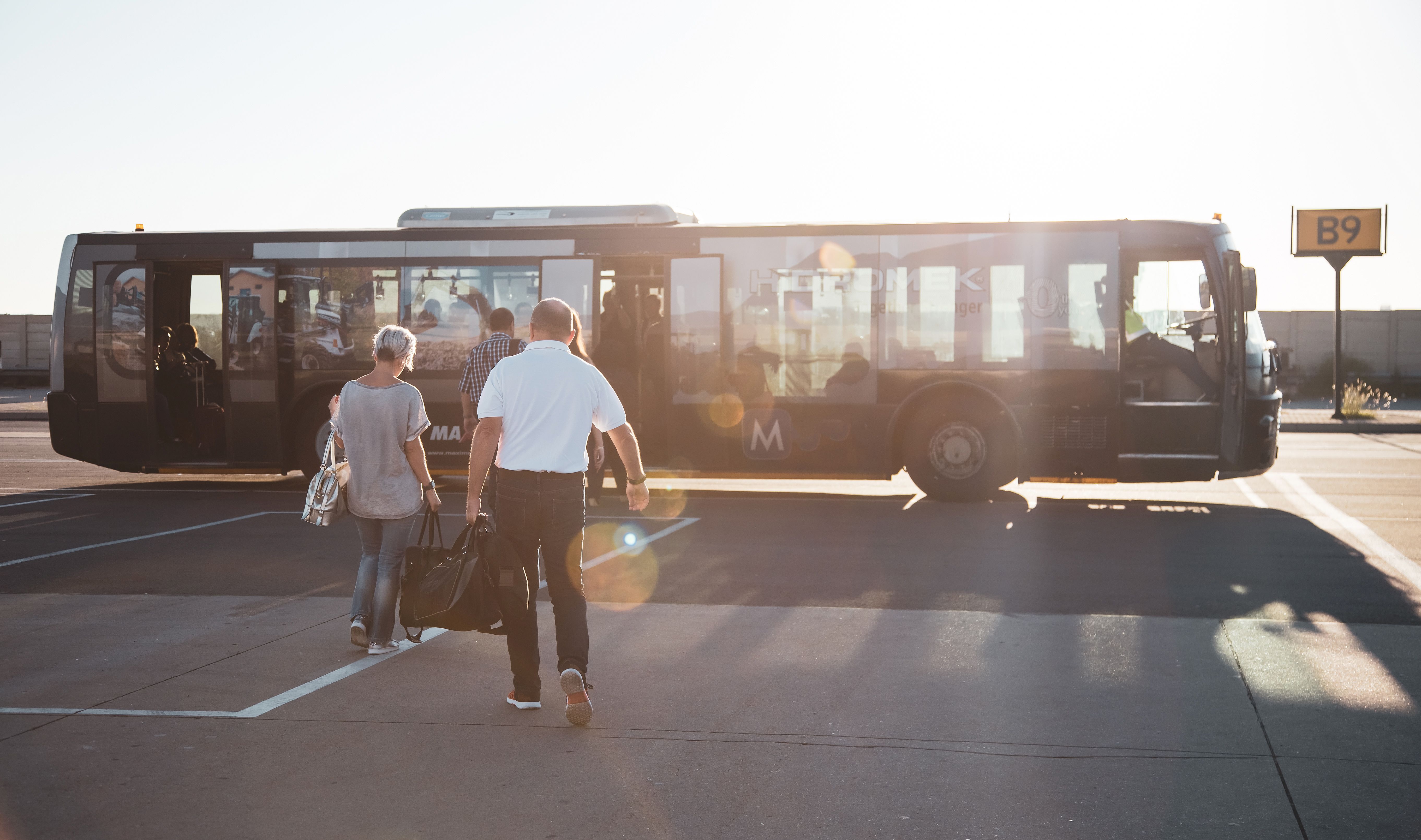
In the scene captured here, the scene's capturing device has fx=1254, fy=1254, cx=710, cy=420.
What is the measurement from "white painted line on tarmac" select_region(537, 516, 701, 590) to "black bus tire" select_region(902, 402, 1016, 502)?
2.69 m

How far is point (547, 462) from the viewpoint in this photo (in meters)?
5.53

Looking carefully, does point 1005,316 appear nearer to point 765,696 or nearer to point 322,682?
point 765,696

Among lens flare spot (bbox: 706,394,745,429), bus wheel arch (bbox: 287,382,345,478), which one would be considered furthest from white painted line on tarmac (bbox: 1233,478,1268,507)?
bus wheel arch (bbox: 287,382,345,478)

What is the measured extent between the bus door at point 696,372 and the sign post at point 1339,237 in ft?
64.8

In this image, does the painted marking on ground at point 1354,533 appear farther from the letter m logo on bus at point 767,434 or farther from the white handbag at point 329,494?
the white handbag at point 329,494

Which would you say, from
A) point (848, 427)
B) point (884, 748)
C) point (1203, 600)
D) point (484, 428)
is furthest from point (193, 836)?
point (848, 427)

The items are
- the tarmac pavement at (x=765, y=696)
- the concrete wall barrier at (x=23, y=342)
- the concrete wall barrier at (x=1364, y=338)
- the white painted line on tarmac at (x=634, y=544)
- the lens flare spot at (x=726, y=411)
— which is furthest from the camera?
the concrete wall barrier at (x=23, y=342)

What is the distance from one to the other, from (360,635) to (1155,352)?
9338 millimetres

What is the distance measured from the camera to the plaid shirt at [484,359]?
930 centimetres

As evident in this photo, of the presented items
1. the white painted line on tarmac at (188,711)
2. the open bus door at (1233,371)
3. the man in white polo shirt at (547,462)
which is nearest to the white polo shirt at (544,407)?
the man in white polo shirt at (547,462)

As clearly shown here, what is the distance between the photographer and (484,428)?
5.67 metres

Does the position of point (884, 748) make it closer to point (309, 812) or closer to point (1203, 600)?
point (309, 812)

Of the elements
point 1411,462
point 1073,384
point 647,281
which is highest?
point 647,281

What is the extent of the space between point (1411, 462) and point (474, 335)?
13.6 m
